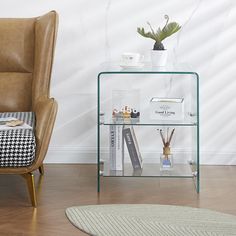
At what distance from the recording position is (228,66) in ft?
15.0

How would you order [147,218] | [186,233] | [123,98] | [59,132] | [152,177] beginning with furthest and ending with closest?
[59,132] < [123,98] < [152,177] < [147,218] < [186,233]

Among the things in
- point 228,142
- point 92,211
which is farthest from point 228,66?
point 92,211

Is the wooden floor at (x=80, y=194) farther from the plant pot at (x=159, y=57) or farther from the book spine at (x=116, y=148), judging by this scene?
the plant pot at (x=159, y=57)

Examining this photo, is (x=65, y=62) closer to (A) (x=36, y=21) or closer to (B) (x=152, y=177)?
(A) (x=36, y=21)

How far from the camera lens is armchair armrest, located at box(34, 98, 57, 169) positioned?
3.64 metres

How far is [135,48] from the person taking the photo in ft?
15.1

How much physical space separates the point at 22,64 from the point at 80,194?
93 cm

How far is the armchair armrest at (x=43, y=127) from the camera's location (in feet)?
11.9

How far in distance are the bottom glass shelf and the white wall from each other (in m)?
0.59

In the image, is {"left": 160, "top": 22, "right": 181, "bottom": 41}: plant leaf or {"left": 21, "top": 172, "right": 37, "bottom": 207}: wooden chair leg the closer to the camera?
{"left": 21, "top": 172, "right": 37, "bottom": 207}: wooden chair leg

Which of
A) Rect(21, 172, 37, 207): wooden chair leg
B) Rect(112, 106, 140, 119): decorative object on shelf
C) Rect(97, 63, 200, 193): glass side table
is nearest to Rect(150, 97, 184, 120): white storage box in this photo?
Rect(97, 63, 200, 193): glass side table

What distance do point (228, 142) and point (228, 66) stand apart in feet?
1.65

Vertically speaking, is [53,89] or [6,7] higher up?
[6,7]

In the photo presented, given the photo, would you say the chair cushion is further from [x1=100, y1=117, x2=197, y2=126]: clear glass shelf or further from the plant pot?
the plant pot
